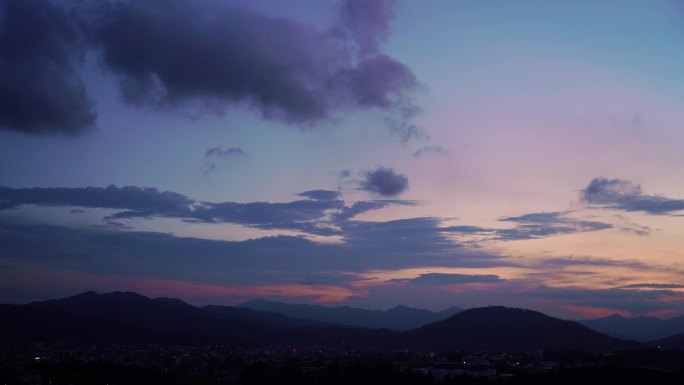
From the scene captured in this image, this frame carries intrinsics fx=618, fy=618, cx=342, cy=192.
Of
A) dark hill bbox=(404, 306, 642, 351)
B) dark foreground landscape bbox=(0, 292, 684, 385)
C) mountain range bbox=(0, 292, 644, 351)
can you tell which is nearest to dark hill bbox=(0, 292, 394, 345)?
mountain range bbox=(0, 292, 644, 351)

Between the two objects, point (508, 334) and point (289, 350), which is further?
point (508, 334)

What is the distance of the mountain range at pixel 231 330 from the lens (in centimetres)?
9575

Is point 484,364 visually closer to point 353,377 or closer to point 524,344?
point 353,377

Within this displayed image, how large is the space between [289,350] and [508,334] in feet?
120

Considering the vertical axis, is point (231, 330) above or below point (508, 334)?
below

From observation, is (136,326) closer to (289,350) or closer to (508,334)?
(289,350)

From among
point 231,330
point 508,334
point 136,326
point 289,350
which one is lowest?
point 289,350

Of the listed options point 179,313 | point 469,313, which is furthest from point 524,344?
point 179,313

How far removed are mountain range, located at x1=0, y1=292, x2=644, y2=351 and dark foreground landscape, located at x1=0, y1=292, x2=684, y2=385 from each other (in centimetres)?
22

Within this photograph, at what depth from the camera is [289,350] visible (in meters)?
93.9

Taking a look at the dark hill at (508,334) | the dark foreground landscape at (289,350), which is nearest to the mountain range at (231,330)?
the dark hill at (508,334)

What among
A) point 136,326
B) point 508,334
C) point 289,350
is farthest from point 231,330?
point 508,334

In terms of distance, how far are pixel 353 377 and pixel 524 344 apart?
53709 millimetres

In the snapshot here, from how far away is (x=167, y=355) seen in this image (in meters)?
77.4
